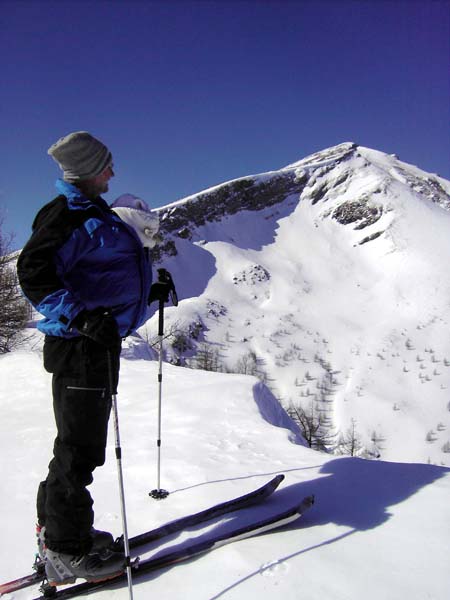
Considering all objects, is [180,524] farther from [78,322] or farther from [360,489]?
[78,322]

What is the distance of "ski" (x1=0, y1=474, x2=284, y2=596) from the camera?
271cm

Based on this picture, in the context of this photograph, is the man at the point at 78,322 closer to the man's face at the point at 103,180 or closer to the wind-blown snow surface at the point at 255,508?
the man's face at the point at 103,180

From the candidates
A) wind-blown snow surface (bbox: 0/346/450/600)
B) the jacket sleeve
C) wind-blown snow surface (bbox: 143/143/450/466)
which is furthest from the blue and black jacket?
wind-blown snow surface (bbox: 143/143/450/466)

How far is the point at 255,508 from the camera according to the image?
3.38 m

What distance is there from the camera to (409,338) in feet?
164

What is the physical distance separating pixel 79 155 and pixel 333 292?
62686 mm

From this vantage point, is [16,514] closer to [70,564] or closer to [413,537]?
[70,564]

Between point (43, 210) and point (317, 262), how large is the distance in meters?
68.4

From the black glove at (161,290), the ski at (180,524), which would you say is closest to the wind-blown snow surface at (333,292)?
the ski at (180,524)

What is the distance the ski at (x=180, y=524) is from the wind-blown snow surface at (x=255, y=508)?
2.8 inches

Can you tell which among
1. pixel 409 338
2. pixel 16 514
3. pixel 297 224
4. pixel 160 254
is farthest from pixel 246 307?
pixel 16 514

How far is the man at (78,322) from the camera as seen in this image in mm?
2455

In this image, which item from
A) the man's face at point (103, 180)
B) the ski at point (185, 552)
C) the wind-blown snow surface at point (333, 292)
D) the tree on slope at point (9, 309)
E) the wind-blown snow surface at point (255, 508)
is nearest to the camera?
the wind-blown snow surface at point (255, 508)

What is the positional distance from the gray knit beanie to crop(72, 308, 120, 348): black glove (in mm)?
947
